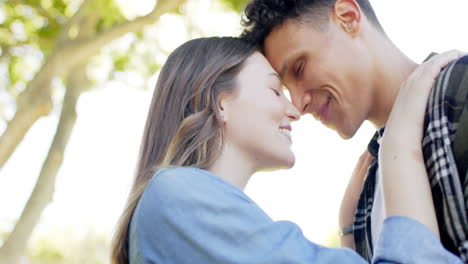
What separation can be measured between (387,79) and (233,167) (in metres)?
0.71

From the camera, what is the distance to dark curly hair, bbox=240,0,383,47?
2.25m

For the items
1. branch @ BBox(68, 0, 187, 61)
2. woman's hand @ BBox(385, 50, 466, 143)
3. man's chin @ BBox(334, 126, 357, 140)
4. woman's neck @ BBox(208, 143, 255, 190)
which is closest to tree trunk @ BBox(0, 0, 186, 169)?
branch @ BBox(68, 0, 187, 61)

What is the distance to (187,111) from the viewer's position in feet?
6.25

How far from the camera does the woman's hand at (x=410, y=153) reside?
1.42m

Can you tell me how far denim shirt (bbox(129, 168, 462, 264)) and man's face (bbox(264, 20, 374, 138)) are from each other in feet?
2.58

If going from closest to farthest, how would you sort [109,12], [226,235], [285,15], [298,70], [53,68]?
1. [226,235]
2. [298,70]
3. [285,15]
4. [53,68]
5. [109,12]

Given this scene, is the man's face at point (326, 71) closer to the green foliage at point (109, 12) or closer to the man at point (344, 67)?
the man at point (344, 67)

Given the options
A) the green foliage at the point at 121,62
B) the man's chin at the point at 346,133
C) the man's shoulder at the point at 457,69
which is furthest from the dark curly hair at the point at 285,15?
the green foliage at the point at 121,62

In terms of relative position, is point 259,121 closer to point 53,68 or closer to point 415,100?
point 415,100

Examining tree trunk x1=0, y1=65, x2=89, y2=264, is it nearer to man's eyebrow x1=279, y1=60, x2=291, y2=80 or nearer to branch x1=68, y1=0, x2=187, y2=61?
branch x1=68, y1=0, x2=187, y2=61

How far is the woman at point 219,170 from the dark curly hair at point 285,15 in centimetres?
18

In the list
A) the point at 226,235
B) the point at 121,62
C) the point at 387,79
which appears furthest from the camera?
the point at 121,62

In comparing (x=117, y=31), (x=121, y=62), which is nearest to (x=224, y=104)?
(x=117, y=31)

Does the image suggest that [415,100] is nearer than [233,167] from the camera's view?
Yes
